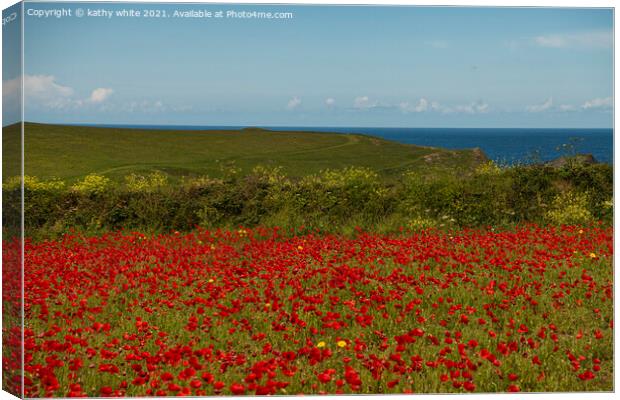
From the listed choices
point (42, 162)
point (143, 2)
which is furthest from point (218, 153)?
point (143, 2)

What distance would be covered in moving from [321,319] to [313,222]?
3817 millimetres

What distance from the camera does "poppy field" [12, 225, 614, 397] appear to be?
16.1 ft

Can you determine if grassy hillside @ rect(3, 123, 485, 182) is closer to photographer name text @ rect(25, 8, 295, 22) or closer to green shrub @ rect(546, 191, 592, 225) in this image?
green shrub @ rect(546, 191, 592, 225)

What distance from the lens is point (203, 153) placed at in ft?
58.4

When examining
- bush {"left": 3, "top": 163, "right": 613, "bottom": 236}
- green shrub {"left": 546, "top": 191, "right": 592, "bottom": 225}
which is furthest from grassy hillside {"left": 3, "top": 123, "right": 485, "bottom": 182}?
green shrub {"left": 546, "top": 191, "right": 592, "bottom": 225}

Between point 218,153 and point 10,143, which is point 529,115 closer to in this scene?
point 10,143

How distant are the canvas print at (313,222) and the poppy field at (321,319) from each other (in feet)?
0.08

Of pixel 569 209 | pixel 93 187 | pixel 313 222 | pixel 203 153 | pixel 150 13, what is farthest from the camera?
pixel 203 153

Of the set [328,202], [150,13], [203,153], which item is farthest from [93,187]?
[203,153]

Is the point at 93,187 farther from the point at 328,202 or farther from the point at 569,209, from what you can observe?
the point at 569,209

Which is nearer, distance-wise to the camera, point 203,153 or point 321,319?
point 321,319

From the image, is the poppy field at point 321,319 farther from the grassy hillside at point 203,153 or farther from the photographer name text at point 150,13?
the grassy hillside at point 203,153

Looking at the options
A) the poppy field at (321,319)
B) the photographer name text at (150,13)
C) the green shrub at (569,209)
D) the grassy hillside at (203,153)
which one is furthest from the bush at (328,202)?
the photographer name text at (150,13)

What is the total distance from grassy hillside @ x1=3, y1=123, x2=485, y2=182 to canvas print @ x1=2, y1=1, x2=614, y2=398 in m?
4.27
